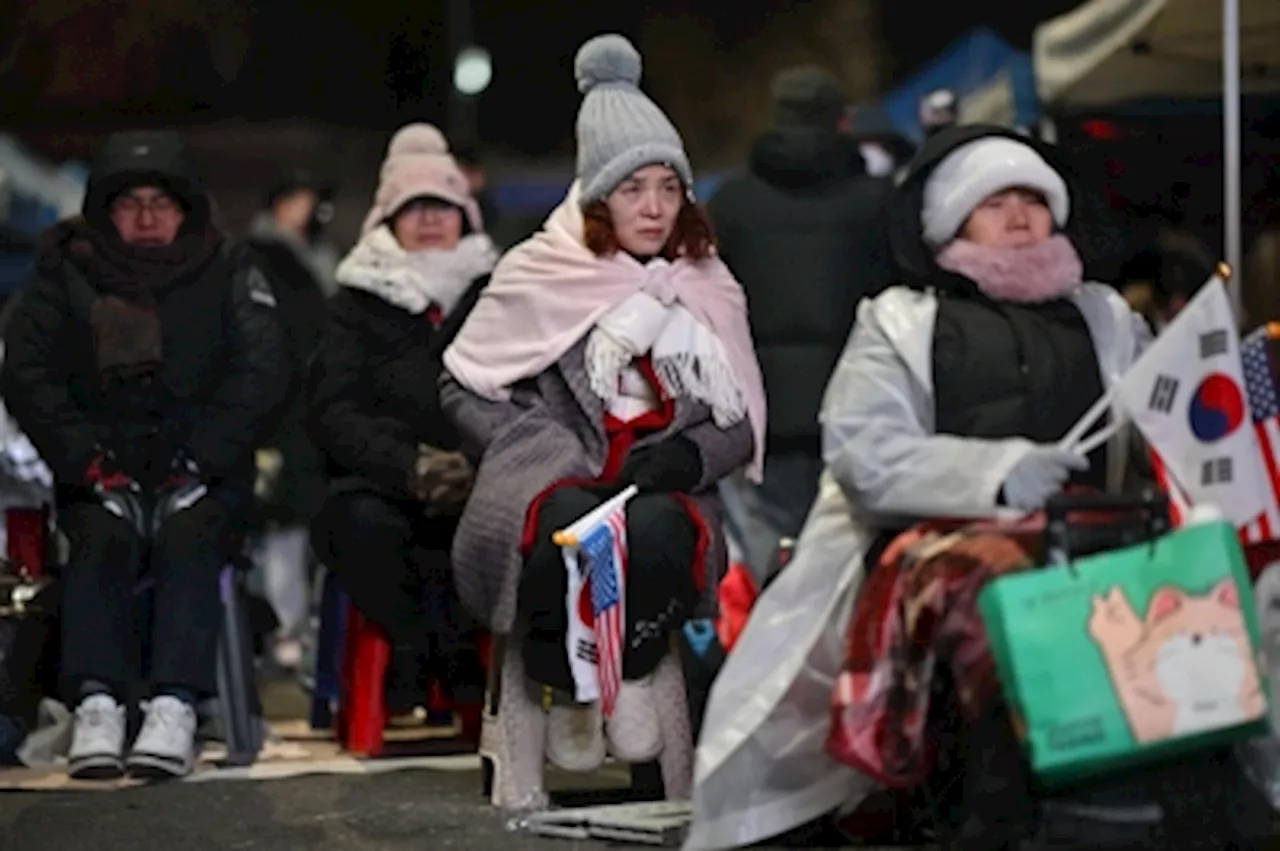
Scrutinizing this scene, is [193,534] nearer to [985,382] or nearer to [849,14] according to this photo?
[985,382]

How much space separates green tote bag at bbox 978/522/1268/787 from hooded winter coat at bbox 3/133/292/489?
2991 mm

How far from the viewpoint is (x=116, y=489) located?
7.16m

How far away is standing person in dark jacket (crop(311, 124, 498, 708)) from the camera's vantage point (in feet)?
23.3

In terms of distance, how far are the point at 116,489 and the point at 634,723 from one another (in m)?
1.72

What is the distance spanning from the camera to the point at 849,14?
12719mm

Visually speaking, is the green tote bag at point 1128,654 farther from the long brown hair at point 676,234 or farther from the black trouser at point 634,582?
the long brown hair at point 676,234

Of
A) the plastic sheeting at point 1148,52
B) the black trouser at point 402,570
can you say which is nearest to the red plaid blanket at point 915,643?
the black trouser at point 402,570

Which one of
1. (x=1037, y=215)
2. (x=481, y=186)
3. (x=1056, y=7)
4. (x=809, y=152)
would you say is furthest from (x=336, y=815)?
(x=1056, y=7)

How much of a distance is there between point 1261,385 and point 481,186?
14.3 feet

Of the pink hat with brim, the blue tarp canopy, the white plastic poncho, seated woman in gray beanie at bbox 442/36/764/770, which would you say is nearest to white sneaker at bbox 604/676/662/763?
seated woman in gray beanie at bbox 442/36/764/770

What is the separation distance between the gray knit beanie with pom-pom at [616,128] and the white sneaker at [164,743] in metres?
1.60

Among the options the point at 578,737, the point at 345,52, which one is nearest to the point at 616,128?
the point at 578,737

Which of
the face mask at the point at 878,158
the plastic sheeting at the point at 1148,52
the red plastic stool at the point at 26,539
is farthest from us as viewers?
the face mask at the point at 878,158

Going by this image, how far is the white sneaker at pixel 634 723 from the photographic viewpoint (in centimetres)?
611
